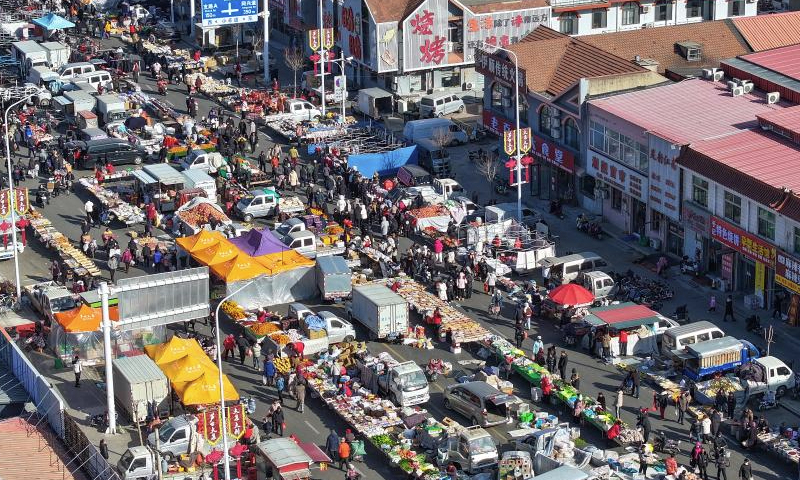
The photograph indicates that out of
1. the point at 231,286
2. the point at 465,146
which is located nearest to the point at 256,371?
the point at 231,286

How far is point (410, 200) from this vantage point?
97.9 m

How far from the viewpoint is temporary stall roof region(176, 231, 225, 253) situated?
88.0 metres

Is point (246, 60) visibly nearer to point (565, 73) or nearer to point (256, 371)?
point (565, 73)

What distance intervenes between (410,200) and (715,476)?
34915mm

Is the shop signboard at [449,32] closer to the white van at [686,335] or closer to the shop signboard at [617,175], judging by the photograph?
the shop signboard at [617,175]

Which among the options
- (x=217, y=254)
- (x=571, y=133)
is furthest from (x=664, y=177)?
(x=217, y=254)

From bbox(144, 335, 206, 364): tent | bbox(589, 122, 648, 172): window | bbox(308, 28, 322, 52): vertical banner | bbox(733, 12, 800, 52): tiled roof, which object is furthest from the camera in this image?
bbox(308, 28, 322, 52): vertical banner

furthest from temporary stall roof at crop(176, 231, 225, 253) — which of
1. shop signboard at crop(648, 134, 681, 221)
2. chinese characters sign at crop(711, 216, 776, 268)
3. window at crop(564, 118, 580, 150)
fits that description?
chinese characters sign at crop(711, 216, 776, 268)

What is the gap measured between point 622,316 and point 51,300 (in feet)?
94.1

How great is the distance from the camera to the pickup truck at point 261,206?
97375 millimetres

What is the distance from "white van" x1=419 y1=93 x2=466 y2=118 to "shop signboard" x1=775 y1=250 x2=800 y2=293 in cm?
3967

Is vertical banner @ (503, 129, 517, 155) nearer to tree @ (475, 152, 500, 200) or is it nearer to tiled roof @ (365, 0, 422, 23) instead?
tree @ (475, 152, 500, 200)

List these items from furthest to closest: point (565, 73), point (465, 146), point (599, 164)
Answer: point (465, 146), point (565, 73), point (599, 164)

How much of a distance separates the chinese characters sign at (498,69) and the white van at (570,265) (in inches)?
641
